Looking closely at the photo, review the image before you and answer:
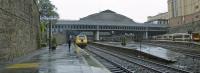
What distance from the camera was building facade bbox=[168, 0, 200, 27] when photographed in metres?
129

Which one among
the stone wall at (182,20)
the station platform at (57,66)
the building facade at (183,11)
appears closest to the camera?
the station platform at (57,66)

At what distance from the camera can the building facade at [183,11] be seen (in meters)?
129

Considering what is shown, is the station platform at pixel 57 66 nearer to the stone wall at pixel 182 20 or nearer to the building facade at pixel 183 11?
the building facade at pixel 183 11

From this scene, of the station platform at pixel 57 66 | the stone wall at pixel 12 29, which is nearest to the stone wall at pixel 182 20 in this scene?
the stone wall at pixel 12 29

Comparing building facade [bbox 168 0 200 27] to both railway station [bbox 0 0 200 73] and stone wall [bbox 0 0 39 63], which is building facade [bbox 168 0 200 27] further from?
stone wall [bbox 0 0 39 63]

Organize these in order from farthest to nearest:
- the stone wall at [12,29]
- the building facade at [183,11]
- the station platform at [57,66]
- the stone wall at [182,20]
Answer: the building facade at [183,11] < the stone wall at [182,20] < the stone wall at [12,29] < the station platform at [57,66]

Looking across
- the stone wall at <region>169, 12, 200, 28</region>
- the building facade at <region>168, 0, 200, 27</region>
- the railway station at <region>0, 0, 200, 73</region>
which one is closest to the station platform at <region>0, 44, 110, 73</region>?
the railway station at <region>0, 0, 200, 73</region>

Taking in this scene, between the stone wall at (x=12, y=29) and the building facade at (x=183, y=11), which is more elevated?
the building facade at (x=183, y=11)

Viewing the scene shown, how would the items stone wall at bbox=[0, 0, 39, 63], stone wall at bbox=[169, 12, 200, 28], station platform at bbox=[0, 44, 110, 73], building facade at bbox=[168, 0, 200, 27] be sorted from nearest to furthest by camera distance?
station platform at bbox=[0, 44, 110, 73] → stone wall at bbox=[0, 0, 39, 63] → stone wall at bbox=[169, 12, 200, 28] → building facade at bbox=[168, 0, 200, 27]

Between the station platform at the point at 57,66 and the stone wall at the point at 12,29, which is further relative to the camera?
the stone wall at the point at 12,29

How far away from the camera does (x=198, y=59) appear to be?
3177cm

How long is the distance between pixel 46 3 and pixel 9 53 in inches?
2261

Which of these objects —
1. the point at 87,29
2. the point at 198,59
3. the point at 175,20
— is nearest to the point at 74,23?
the point at 87,29

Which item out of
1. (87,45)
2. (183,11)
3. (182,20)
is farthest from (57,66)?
(183,11)
